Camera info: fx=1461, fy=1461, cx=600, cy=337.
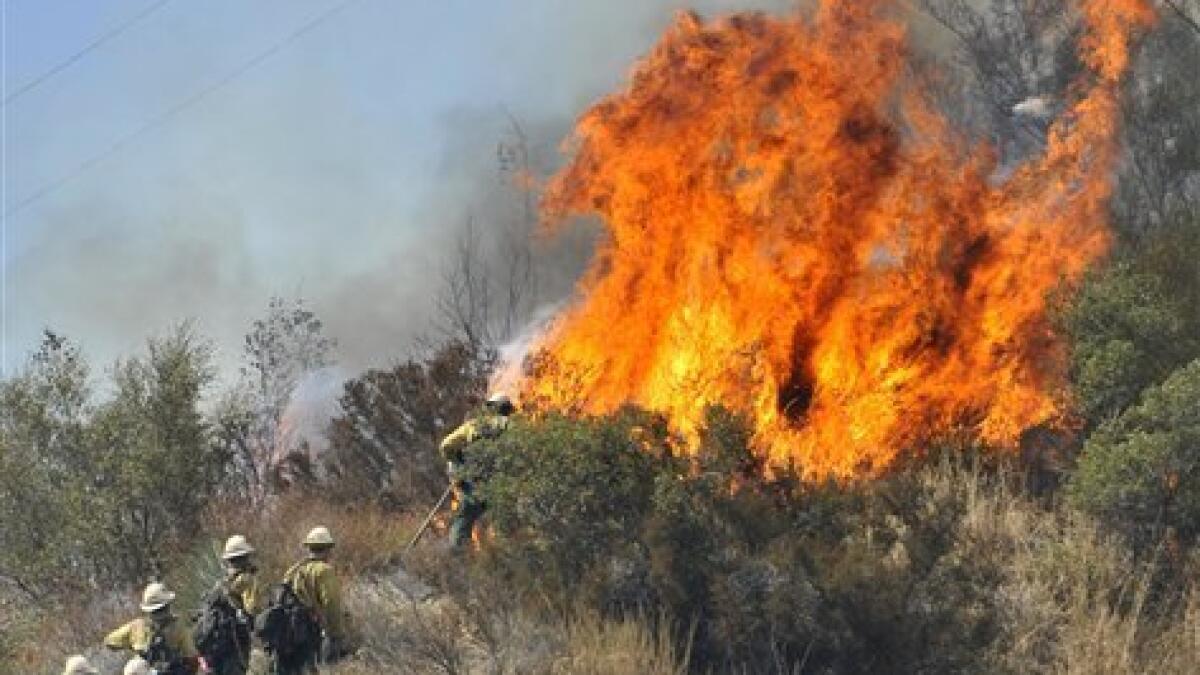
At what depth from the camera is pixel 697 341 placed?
544 inches

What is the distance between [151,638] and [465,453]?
10.1ft

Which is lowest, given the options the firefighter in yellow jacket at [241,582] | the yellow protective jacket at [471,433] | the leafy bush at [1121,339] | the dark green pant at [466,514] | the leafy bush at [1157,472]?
the leafy bush at [1157,472]

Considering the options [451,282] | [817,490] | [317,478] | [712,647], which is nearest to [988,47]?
[451,282]

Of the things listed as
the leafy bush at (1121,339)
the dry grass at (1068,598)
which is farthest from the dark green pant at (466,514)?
the leafy bush at (1121,339)

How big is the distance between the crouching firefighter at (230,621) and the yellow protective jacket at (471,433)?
2490 millimetres

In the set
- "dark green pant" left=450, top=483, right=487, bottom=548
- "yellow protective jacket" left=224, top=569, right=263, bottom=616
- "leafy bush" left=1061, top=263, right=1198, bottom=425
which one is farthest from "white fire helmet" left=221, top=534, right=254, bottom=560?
"leafy bush" left=1061, top=263, right=1198, bottom=425

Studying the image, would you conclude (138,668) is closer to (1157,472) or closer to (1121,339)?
(1157,472)

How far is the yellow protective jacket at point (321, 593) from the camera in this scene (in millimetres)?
10820

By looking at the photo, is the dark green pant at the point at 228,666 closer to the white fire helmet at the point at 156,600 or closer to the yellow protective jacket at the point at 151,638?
the yellow protective jacket at the point at 151,638

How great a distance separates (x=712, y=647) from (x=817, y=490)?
72.5 inches

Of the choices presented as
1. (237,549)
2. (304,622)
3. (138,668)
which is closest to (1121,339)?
(304,622)

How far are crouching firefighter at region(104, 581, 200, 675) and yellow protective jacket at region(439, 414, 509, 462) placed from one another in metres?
3.08

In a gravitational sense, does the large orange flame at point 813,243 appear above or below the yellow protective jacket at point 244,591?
above

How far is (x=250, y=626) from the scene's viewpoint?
439 inches
